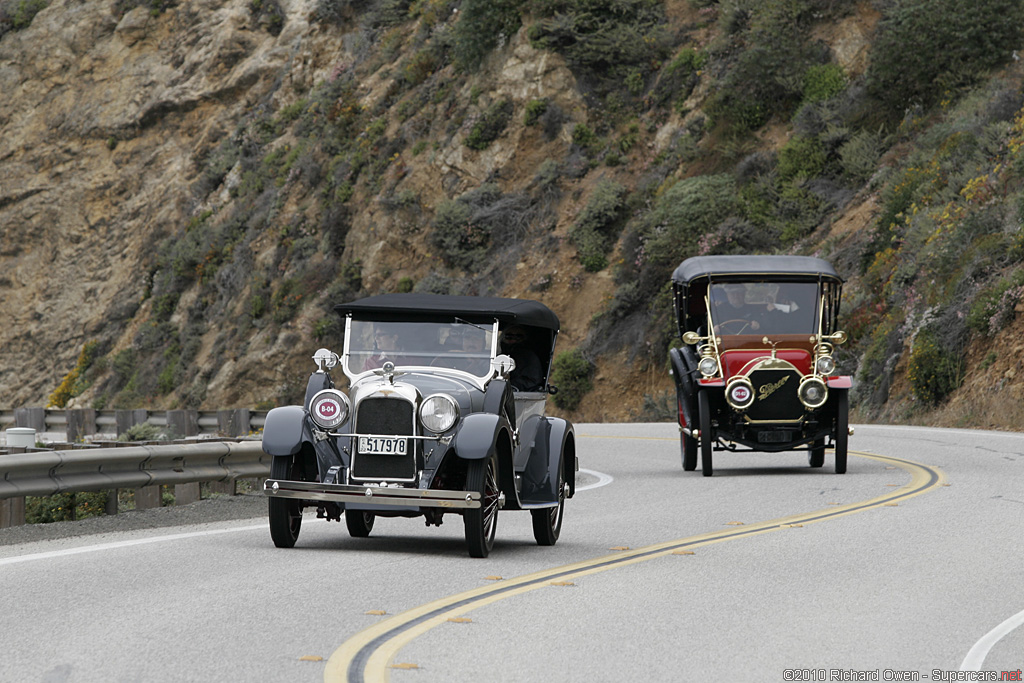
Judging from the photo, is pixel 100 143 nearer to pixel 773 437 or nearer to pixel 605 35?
pixel 605 35

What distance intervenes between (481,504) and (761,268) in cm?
965

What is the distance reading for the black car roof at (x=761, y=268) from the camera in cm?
1766

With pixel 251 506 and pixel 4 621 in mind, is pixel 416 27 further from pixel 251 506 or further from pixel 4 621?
pixel 4 621

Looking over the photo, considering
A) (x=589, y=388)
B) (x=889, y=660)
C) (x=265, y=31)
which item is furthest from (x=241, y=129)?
(x=889, y=660)

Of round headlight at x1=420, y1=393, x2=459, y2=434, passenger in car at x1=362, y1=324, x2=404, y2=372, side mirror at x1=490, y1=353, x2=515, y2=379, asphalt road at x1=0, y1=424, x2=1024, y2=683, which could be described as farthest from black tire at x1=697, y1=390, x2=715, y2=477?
round headlight at x1=420, y1=393, x2=459, y2=434

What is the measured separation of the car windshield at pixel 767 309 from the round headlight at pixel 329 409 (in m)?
9.22

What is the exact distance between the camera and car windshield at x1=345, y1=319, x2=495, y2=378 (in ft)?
33.5

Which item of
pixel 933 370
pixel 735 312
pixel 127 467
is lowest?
pixel 127 467

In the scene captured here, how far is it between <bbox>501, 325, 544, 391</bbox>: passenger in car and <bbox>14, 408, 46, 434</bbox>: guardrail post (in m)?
19.0

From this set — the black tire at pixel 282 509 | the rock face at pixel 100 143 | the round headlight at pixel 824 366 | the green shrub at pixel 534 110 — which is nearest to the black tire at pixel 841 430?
the round headlight at pixel 824 366

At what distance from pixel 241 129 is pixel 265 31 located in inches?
251

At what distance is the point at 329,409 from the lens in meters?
9.46

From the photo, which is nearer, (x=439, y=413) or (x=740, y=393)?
(x=439, y=413)

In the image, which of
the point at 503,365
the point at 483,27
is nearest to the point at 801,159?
the point at 483,27
